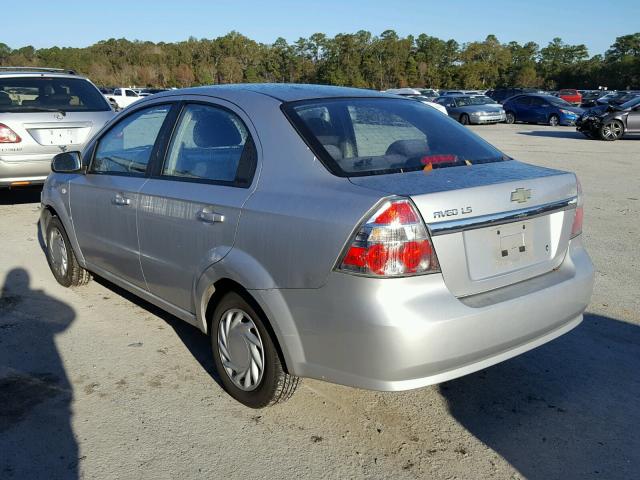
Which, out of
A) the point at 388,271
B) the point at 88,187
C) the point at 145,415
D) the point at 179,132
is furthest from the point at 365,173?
the point at 88,187

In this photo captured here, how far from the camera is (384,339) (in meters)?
2.60

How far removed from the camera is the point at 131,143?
4.43 m

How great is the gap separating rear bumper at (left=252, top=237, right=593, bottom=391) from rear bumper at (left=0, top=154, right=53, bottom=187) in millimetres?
6130

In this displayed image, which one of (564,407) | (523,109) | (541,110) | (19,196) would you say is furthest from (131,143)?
(523,109)

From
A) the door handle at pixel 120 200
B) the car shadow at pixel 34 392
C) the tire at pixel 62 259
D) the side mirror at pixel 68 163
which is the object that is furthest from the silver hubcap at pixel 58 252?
the door handle at pixel 120 200

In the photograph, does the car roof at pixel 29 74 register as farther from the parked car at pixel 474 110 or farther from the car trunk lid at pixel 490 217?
the parked car at pixel 474 110

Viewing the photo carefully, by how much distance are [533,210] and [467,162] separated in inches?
18.9

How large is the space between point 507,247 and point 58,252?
4.08 meters

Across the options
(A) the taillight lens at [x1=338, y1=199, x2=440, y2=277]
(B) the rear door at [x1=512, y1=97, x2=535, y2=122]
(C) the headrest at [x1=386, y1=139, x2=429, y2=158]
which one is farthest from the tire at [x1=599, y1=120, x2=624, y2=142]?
(A) the taillight lens at [x1=338, y1=199, x2=440, y2=277]

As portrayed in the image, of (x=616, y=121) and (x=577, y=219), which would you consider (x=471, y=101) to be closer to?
(x=616, y=121)

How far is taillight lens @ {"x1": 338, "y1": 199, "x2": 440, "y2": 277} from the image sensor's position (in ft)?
8.48

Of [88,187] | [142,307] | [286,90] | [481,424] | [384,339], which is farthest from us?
[142,307]

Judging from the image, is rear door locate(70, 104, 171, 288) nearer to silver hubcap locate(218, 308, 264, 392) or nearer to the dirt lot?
the dirt lot

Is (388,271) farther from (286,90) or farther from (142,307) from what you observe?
(142,307)
